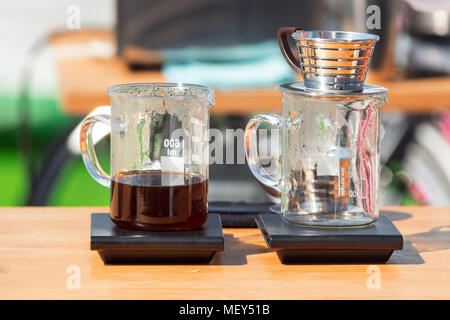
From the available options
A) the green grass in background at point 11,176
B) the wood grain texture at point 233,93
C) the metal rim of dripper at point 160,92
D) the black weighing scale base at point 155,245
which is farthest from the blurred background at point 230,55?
the green grass in background at point 11,176

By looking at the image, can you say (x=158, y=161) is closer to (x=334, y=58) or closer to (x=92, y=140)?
(x=92, y=140)

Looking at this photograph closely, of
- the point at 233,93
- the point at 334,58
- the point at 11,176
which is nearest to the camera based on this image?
the point at 334,58

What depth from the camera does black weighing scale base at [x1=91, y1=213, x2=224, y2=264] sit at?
761mm

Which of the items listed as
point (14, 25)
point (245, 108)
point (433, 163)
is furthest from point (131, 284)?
point (14, 25)

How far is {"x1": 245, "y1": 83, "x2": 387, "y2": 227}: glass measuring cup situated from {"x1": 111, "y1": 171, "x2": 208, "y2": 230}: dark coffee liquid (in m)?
0.10

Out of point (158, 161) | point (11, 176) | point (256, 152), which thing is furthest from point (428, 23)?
point (11, 176)

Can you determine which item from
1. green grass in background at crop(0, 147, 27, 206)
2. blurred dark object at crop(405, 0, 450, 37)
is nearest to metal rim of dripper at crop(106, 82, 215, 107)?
blurred dark object at crop(405, 0, 450, 37)

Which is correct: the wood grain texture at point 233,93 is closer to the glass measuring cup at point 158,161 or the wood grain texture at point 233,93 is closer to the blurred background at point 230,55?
the blurred background at point 230,55

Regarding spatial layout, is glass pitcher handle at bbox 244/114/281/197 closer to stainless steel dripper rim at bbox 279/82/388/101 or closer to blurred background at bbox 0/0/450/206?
stainless steel dripper rim at bbox 279/82/388/101

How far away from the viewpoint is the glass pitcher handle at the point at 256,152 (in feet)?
2.74

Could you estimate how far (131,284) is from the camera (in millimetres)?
726

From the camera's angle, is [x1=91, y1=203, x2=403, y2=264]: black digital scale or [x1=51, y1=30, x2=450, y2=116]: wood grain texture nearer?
[x1=91, y1=203, x2=403, y2=264]: black digital scale

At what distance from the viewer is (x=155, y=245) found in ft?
2.50

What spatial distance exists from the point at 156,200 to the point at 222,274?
0.10 metres
